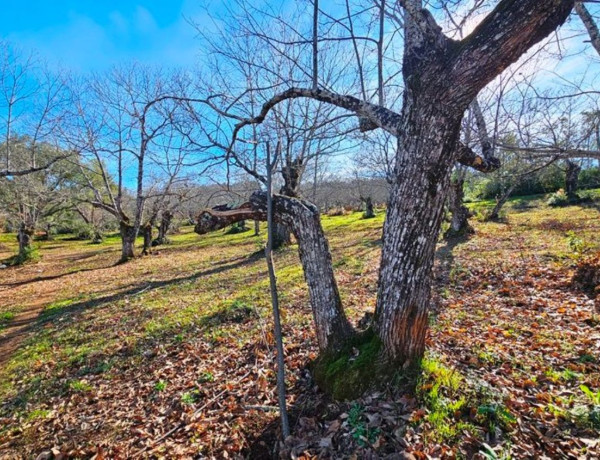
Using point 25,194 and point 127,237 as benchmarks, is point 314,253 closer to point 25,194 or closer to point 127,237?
point 127,237

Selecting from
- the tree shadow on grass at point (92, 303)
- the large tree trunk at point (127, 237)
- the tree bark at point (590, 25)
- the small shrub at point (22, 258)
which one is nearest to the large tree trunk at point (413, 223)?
the tree bark at point (590, 25)

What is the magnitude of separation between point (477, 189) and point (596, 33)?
28368 mm

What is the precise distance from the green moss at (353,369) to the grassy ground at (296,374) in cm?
13

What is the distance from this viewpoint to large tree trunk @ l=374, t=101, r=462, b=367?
2.38 m

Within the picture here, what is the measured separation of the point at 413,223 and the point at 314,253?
1.08m

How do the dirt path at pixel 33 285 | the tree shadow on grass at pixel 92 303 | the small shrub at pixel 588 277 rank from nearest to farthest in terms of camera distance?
the small shrub at pixel 588 277 < the dirt path at pixel 33 285 < the tree shadow on grass at pixel 92 303

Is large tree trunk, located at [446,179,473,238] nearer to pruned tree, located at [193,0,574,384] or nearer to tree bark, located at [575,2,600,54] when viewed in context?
tree bark, located at [575,2,600,54]

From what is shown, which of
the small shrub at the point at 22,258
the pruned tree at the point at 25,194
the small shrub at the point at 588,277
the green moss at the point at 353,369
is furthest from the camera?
the small shrub at the point at 22,258

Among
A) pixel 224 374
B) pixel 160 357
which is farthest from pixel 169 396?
pixel 160 357

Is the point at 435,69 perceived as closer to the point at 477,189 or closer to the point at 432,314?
the point at 432,314

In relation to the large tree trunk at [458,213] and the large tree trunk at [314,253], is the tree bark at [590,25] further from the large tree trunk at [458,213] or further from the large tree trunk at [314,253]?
the large tree trunk at [458,213]

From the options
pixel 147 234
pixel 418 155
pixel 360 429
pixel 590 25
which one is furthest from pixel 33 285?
pixel 590 25

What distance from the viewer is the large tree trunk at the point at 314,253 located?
10.3 ft

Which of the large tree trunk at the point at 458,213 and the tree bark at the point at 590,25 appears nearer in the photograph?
the tree bark at the point at 590,25
